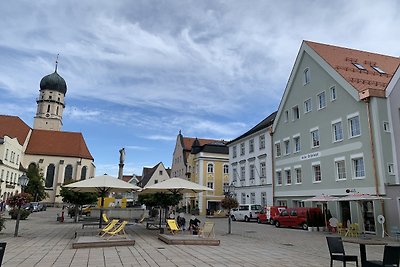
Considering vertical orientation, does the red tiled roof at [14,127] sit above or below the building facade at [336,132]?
above

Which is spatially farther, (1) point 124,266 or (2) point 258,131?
(2) point 258,131

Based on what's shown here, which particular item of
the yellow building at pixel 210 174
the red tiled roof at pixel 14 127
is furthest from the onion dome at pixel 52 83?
the yellow building at pixel 210 174

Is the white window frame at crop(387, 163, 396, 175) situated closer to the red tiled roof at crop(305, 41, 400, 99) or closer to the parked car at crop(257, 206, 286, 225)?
the red tiled roof at crop(305, 41, 400, 99)

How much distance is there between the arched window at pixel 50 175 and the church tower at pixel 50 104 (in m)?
21.4

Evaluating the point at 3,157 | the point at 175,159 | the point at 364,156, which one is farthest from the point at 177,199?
the point at 175,159

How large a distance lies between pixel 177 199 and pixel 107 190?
15.1ft

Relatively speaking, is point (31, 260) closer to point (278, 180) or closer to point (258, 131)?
point (278, 180)

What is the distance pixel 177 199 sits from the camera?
21250 millimetres

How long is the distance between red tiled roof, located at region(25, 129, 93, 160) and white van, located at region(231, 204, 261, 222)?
179ft

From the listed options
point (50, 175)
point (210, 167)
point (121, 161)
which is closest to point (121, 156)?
point (121, 161)

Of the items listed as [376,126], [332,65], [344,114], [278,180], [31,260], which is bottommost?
[31,260]

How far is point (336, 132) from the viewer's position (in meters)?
26.4

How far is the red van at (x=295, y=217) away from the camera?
2527cm

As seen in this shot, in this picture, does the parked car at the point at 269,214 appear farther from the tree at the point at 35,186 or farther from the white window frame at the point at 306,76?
the tree at the point at 35,186
